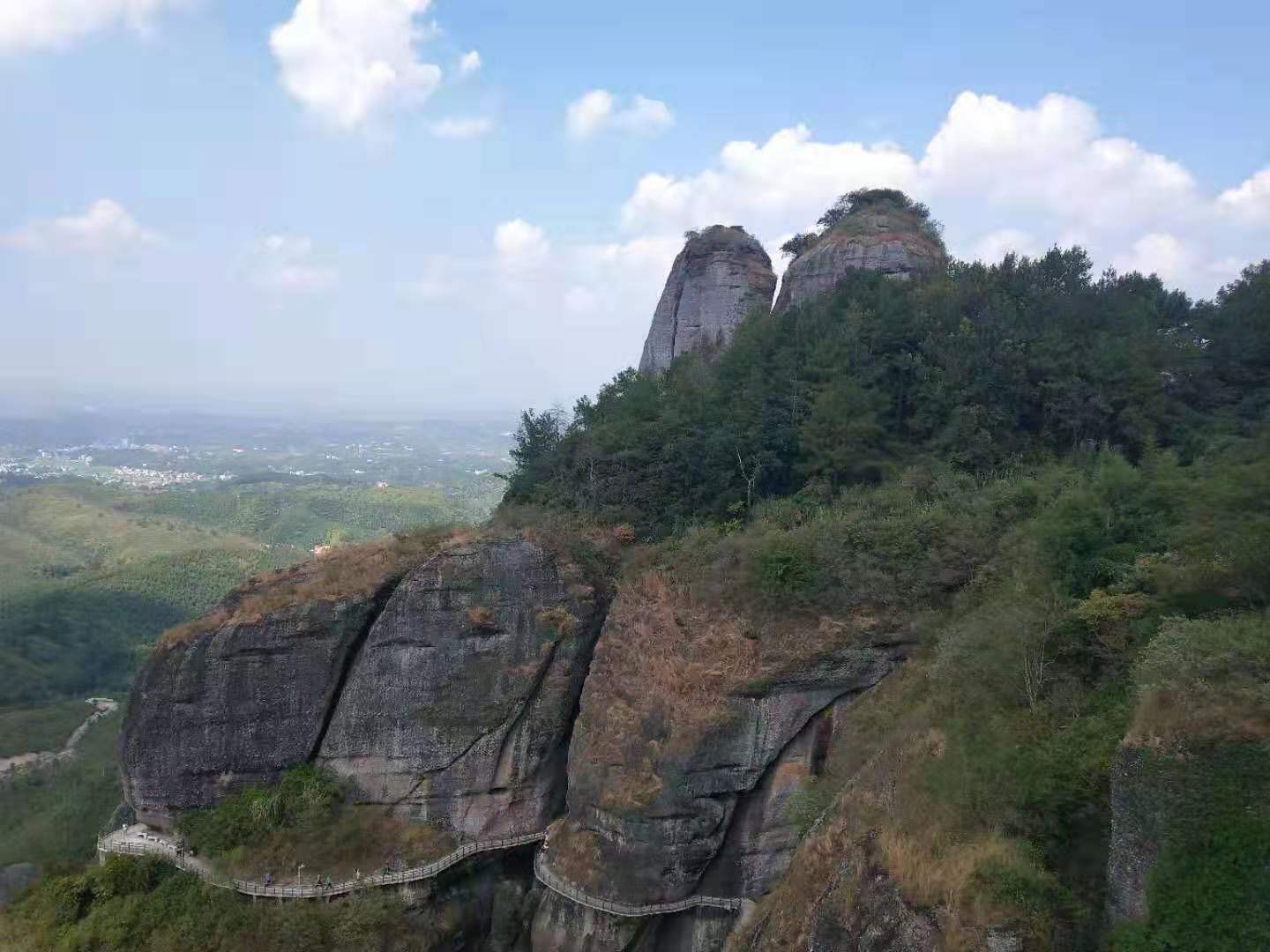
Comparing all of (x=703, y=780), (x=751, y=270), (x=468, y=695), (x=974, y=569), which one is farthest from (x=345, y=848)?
(x=751, y=270)

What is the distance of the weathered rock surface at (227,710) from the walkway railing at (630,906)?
6.64m

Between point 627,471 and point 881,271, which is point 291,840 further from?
point 881,271

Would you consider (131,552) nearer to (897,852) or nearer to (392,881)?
(392,881)

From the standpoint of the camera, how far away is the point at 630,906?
15859mm

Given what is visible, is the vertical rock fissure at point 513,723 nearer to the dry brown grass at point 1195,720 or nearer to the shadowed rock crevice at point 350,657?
the shadowed rock crevice at point 350,657

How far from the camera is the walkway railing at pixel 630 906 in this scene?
52.0ft

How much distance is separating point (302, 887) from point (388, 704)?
3911mm

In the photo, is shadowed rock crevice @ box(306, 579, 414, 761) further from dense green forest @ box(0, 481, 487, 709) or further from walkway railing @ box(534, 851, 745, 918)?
dense green forest @ box(0, 481, 487, 709)

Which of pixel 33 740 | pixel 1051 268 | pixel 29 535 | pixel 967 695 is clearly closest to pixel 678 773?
pixel 967 695

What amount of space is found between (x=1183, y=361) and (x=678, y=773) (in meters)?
16.5

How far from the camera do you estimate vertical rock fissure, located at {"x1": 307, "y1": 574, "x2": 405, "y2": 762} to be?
1817cm

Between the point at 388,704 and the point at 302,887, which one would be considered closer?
the point at 302,887

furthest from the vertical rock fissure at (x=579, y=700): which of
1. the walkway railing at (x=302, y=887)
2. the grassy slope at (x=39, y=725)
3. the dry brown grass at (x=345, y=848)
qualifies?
the grassy slope at (x=39, y=725)

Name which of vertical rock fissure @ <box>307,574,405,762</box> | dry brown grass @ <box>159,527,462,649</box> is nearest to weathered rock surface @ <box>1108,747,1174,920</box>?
dry brown grass @ <box>159,527,462,649</box>
